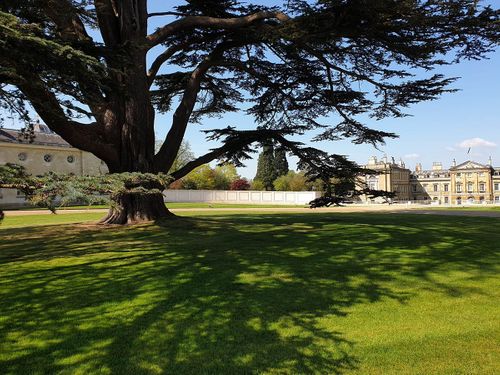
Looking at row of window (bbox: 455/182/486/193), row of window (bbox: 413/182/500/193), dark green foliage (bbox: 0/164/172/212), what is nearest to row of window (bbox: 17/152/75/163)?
dark green foliage (bbox: 0/164/172/212)

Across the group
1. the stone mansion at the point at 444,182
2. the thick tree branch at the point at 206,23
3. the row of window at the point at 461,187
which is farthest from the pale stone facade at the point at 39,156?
the row of window at the point at 461,187

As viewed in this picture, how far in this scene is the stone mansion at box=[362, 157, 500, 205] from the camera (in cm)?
9638

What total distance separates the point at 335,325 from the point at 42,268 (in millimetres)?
5433

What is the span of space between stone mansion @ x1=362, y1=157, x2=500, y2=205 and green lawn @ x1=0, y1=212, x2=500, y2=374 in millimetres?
88293

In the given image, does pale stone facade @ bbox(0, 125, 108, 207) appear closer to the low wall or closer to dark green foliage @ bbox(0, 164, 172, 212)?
the low wall

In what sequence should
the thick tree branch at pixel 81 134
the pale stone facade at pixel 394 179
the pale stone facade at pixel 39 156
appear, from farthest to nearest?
the pale stone facade at pixel 394 179 → the pale stone facade at pixel 39 156 → the thick tree branch at pixel 81 134

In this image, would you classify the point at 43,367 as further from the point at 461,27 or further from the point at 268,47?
the point at 268,47

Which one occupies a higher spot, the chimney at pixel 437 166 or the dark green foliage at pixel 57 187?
the chimney at pixel 437 166

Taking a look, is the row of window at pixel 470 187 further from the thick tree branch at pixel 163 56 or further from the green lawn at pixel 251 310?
the green lawn at pixel 251 310

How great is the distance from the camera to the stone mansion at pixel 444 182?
96375mm

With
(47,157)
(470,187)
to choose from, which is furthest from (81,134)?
(470,187)

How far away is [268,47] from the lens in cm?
1641

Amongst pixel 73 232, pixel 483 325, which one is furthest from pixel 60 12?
pixel 483 325

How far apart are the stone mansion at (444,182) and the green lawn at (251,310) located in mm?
88293
